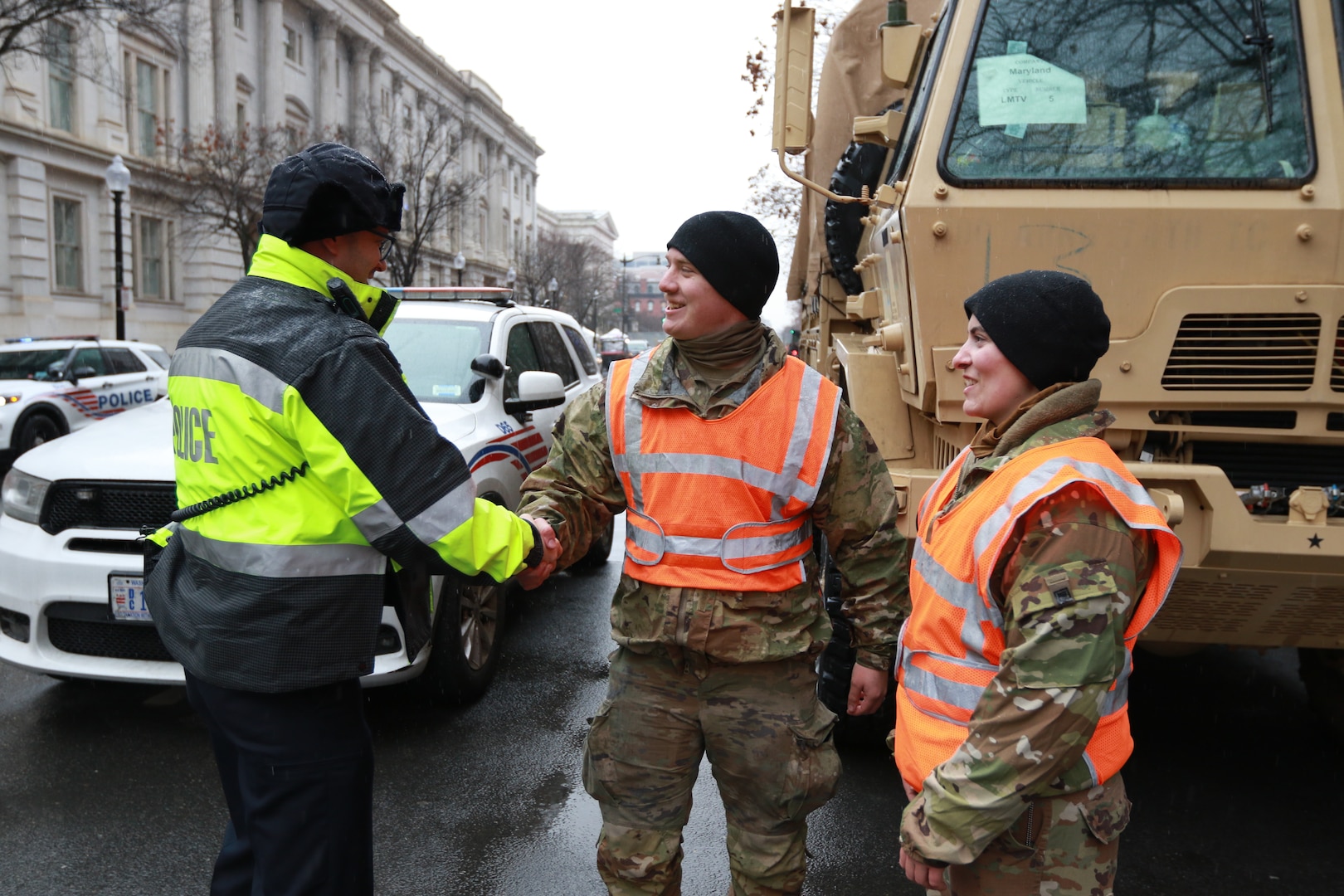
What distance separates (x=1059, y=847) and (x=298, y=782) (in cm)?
148

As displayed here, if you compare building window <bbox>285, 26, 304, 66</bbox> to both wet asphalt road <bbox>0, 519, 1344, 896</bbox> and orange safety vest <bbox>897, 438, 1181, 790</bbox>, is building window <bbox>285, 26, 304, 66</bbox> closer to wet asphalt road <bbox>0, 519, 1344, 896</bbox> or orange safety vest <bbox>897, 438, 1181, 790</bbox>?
wet asphalt road <bbox>0, 519, 1344, 896</bbox>

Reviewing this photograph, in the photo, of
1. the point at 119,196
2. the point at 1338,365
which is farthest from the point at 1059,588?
the point at 119,196

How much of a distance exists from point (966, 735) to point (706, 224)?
1293 mm

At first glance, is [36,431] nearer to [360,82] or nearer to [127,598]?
[127,598]

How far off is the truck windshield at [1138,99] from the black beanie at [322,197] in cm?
207

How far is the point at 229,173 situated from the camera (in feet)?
83.8

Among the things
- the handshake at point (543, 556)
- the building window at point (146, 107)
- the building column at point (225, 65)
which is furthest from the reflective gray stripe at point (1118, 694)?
the building column at point (225, 65)

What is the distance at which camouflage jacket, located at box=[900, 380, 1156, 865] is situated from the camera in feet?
5.43

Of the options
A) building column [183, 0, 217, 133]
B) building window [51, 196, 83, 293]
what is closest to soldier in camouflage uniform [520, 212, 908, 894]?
building window [51, 196, 83, 293]

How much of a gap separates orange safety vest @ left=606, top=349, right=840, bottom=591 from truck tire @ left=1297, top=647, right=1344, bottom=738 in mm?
3173

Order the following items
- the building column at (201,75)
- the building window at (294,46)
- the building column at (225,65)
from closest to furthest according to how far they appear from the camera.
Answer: the building column at (201,75) < the building column at (225,65) < the building window at (294,46)

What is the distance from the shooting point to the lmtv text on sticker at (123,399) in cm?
1323

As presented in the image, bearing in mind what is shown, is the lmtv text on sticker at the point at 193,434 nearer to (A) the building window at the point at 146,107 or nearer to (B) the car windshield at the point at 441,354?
(B) the car windshield at the point at 441,354

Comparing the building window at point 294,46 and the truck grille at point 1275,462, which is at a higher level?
the building window at point 294,46
